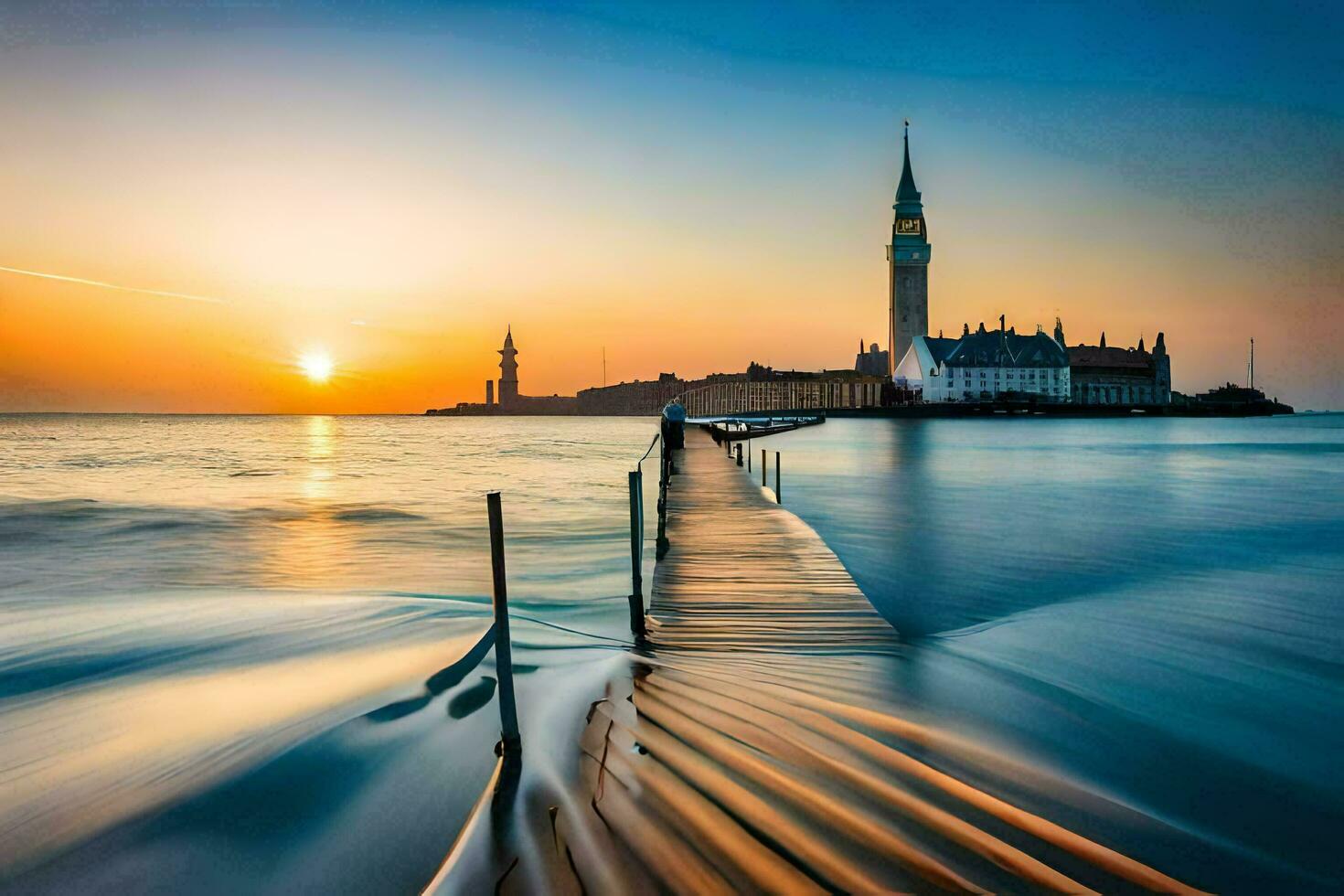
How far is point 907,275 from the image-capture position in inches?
4911

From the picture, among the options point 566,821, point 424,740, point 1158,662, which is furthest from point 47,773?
point 1158,662

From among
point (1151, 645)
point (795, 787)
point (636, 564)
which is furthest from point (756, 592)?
point (1151, 645)

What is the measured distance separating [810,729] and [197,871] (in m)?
2.94

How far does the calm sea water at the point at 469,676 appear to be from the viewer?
3.72 m

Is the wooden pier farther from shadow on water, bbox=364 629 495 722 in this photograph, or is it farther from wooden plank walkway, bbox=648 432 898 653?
shadow on water, bbox=364 629 495 722

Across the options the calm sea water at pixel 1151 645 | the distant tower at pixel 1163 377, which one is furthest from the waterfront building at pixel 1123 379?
the calm sea water at pixel 1151 645

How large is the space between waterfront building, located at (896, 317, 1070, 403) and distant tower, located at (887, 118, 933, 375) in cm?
1054

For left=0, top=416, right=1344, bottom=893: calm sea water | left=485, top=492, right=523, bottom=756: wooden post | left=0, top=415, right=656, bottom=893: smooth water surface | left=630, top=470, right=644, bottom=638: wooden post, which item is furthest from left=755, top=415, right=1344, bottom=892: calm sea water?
left=0, top=415, right=656, bottom=893: smooth water surface

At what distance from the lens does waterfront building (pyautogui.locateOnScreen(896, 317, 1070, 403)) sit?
107 meters

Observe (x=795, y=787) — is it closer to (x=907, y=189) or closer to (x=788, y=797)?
(x=788, y=797)

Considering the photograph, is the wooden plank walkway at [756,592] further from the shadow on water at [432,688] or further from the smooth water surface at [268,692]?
the shadow on water at [432,688]

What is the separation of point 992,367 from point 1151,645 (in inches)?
4270

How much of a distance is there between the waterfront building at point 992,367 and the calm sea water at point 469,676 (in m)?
92.6

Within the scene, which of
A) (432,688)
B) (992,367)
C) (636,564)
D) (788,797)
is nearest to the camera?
(788,797)
